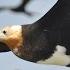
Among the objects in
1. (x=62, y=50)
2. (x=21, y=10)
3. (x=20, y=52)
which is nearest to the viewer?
(x=21, y=10)

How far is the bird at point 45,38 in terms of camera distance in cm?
255

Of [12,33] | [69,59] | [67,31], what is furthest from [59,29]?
[12,33]

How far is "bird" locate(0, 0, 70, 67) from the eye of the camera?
2.55 metres

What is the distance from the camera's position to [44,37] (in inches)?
104

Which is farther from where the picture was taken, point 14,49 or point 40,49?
point 14,49

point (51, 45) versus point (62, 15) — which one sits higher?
point (62, 15)

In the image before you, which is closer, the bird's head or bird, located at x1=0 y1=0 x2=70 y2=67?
bird, located at x1=0 y1=0 x2=70 y2=67

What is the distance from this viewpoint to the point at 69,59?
8.80 feet

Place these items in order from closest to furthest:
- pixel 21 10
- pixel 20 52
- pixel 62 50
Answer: pixel 21 10
pixel 62 50
pixel 20 52

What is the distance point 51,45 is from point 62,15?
0.21 metres

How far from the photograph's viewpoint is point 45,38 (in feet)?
8.63

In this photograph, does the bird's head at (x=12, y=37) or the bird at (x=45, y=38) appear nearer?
the bird at (x=45, y=38)

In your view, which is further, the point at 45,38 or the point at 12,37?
the point at 12,37

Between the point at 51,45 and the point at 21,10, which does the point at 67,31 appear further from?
the point at 21,10
